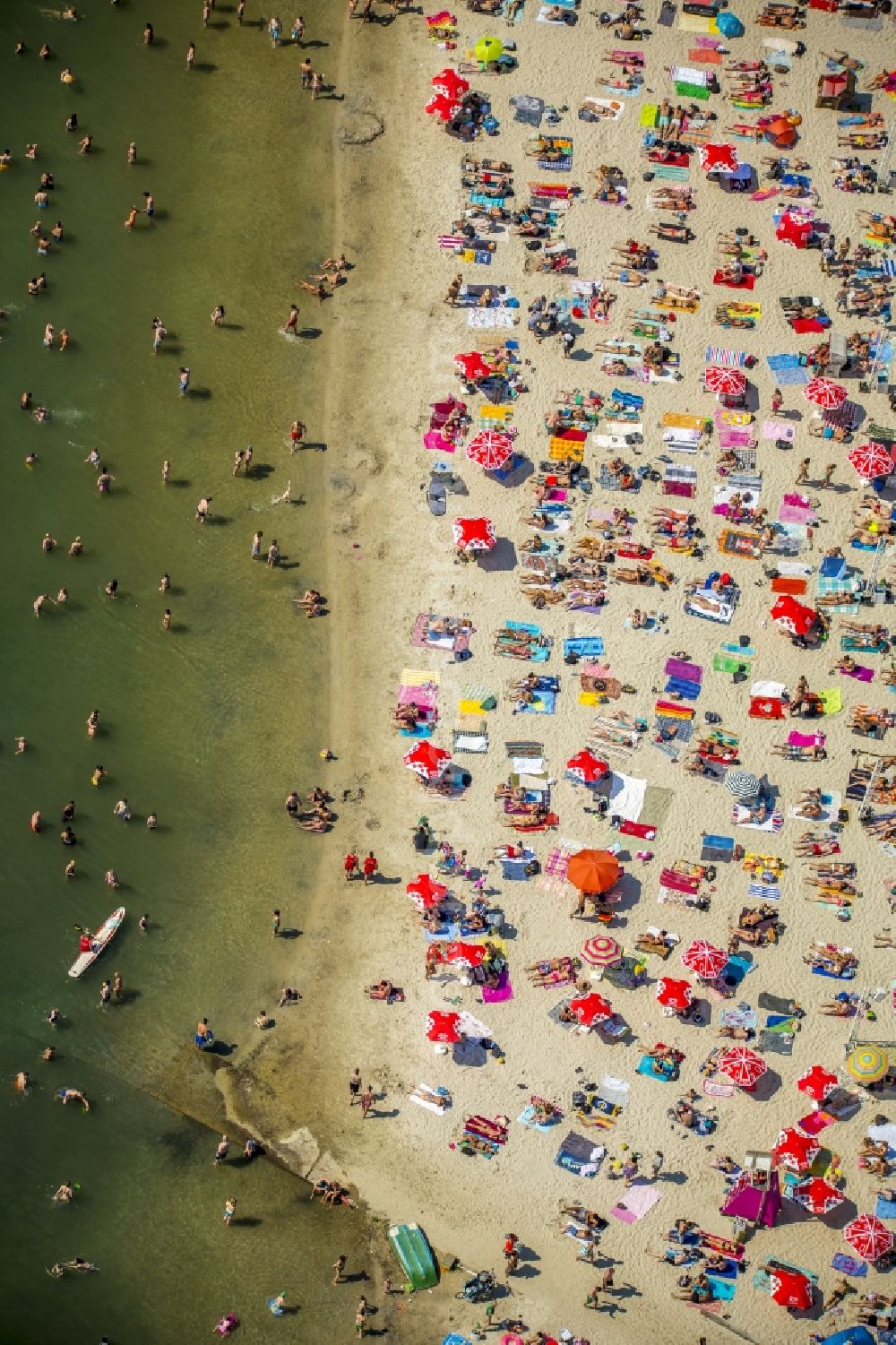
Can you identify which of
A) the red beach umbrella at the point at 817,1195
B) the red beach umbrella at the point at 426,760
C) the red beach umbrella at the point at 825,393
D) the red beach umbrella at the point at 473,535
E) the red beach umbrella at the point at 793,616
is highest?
the red beach umbrella at the point at 825,393

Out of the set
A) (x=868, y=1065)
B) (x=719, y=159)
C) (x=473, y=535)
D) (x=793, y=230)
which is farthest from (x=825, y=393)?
(x=868, y=1065)

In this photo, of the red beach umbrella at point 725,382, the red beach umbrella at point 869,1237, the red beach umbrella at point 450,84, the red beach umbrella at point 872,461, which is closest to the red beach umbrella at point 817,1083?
the red beach umbrella at point 869,1237

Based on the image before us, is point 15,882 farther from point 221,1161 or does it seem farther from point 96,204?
point 96,204

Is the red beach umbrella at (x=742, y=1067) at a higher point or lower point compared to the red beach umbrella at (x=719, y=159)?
lower

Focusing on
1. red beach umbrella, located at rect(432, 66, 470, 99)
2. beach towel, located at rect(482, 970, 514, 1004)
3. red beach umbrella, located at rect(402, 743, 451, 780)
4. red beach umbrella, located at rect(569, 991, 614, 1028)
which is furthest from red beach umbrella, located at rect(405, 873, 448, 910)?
red beach umbrella, located at rect(432, 66, 470, 99)

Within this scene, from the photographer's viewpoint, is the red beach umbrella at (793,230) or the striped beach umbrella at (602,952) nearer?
the striped beach umbrella at (602,952)

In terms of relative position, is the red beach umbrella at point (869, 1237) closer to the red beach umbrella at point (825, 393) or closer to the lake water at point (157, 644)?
the lake water at point (157, 644)
